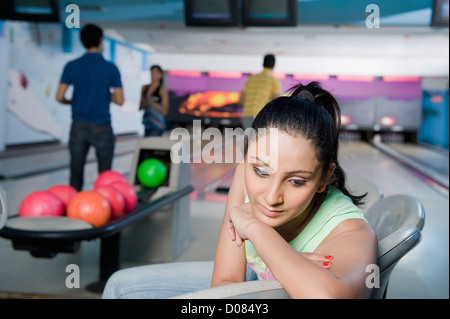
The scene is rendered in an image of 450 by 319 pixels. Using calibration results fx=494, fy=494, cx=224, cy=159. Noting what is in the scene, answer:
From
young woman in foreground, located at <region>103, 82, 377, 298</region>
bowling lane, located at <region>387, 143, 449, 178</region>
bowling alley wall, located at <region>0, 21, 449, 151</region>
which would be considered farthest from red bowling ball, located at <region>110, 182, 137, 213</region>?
bowling alley wall, located at <region>0, 21, 449, 151</region>

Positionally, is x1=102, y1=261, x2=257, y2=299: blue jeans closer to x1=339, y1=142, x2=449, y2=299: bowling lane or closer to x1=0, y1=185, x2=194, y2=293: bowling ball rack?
x1=0, y1=185, x2=194, y2=293: bowling ball rack

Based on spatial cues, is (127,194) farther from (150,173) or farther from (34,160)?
(34,160)

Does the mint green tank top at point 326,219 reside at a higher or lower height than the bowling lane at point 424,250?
higher

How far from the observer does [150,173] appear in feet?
8.69

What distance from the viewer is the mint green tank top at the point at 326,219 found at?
2.69 ft

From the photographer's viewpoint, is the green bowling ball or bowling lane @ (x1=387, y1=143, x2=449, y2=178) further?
bowling lane @ (x1=387, y1=143, x2=449, y2=178)

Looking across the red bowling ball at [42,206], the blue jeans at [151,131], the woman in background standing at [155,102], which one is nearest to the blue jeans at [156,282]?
the red bowling ball at [42,206]

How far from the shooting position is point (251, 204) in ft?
2.60

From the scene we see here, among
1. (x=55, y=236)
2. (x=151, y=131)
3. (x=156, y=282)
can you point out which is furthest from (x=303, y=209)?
(x=151, y=131)

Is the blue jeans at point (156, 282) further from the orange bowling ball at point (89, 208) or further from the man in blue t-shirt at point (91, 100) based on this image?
the man in blue t-shirt at point (91, 100)

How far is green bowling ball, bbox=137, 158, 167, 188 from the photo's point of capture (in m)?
2.65

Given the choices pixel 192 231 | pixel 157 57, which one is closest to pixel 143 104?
pixel 192 231

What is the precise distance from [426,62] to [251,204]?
11.0m

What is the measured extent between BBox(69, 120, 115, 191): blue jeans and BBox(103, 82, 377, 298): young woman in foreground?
217 cm
